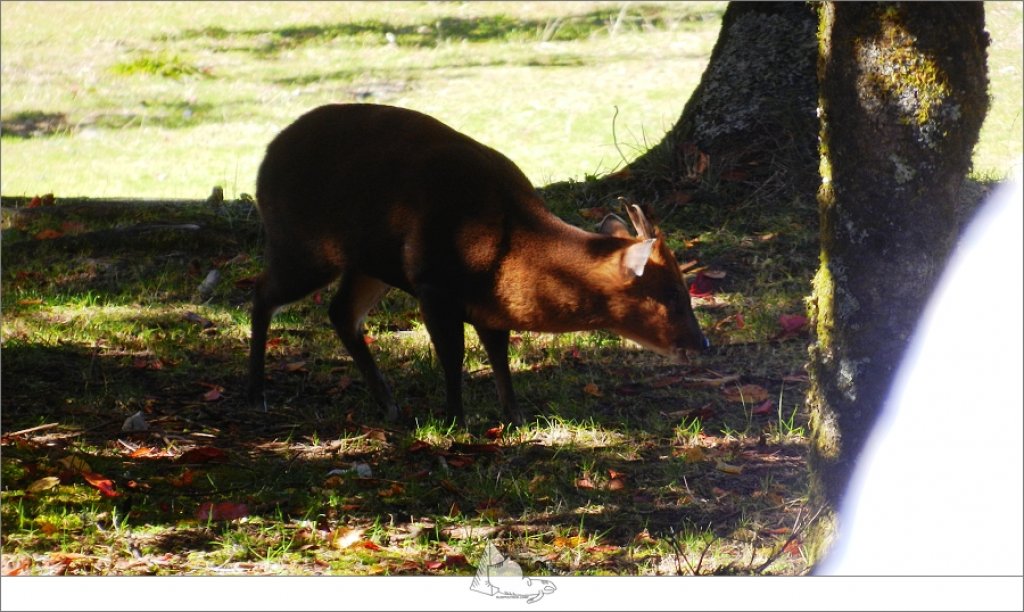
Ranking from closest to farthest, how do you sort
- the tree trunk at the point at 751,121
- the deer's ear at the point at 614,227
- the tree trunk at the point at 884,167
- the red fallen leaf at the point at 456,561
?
the tree trunk at the point at 884,167 → the red fallen leaf at the point at 456,561 → the deer's ear at the point at 614,227 → the tree trunk at the point at 751,121

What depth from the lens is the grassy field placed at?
3.94m

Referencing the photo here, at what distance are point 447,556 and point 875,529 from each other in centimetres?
129

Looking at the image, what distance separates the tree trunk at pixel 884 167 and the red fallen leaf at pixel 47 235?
5.39m

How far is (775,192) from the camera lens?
23.3ft

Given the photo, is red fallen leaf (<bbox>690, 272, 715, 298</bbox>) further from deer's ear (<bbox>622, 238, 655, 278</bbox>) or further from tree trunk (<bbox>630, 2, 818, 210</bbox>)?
deer's ear (<bbox>622, 238, 655, 278</bbox>)

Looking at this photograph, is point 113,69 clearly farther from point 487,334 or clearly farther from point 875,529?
point 875,529

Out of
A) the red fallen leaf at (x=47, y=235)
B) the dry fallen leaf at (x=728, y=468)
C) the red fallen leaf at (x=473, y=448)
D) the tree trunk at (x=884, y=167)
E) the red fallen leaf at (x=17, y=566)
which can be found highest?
the tree trunk at (x=884, y=167)

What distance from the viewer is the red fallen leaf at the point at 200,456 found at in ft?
15.0

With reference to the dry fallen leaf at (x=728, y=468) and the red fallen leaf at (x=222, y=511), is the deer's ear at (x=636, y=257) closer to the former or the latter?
the dry fallen leaf at (x=728, y=468)

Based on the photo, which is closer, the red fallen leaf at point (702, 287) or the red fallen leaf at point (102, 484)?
the red fallen leaf at point (102, 484)

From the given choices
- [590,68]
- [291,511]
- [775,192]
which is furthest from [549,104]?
[291,511]

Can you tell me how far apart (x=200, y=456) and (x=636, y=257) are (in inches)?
70.7

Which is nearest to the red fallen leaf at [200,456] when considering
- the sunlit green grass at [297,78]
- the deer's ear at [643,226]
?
the deer's ear at [643,226]

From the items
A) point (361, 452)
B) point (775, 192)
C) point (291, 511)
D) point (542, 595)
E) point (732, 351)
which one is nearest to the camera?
point (542, 595)
